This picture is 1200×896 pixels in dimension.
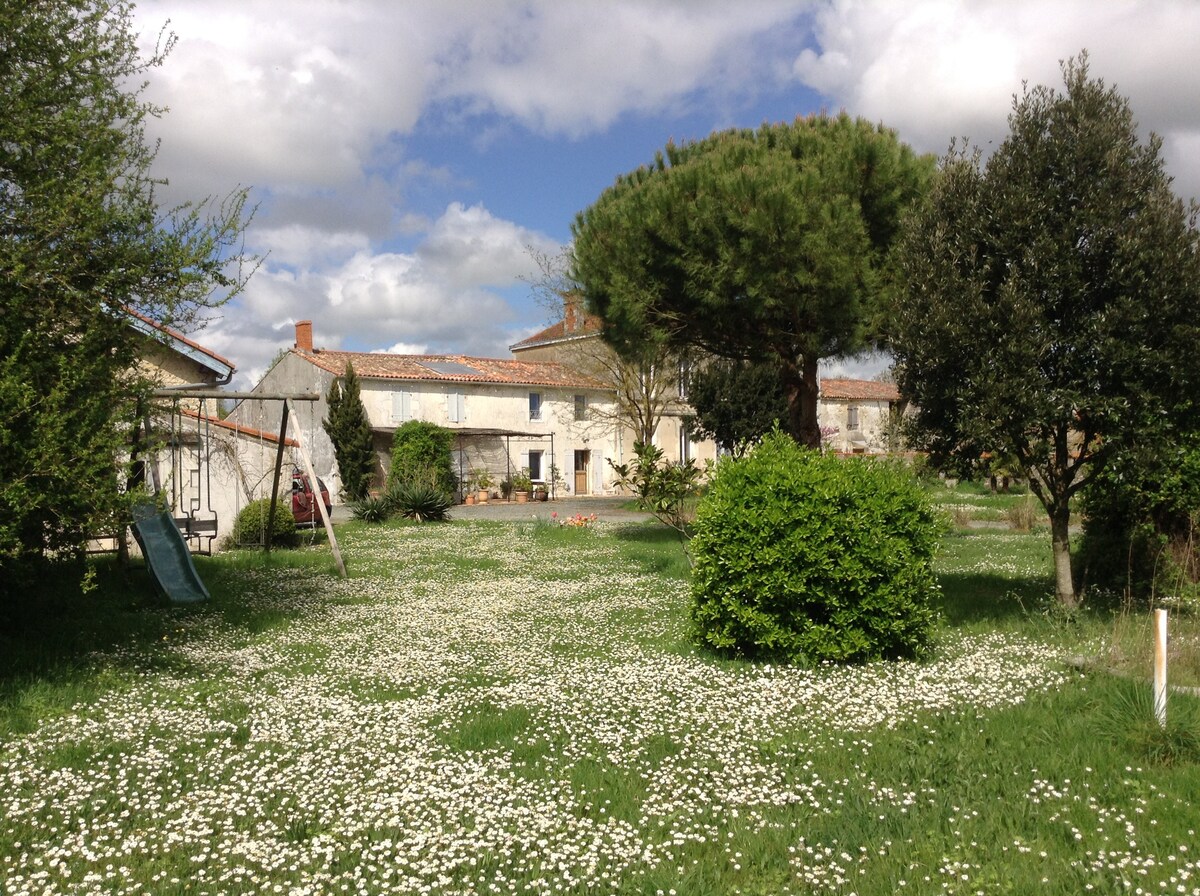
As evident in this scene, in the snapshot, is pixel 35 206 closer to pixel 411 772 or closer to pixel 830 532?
pixel 411 772

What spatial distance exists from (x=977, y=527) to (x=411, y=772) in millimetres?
18708

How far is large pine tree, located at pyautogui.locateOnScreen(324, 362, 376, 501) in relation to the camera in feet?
116

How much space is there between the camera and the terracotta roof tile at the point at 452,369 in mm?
39469

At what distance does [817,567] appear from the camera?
293 inches

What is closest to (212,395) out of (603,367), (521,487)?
(603,367)

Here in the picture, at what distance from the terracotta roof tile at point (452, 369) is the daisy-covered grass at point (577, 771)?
1238 inches

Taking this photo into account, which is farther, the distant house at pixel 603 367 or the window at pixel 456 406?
the window at pixel 456 406

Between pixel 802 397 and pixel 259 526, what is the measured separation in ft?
37.5

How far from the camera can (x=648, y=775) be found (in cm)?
507

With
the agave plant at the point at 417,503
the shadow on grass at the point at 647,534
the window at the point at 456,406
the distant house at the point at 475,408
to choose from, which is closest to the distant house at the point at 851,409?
the distant house at the point at 475,408

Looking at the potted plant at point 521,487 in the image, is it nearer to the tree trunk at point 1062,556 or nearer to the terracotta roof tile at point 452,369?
the terracotta roof tile at point 452,369

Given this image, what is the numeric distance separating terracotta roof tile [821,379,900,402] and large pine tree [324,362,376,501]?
2954 centimetres

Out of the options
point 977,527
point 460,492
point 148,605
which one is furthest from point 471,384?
point 148,605

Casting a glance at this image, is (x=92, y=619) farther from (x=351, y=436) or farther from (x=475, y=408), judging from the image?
(x=475, y=408)
